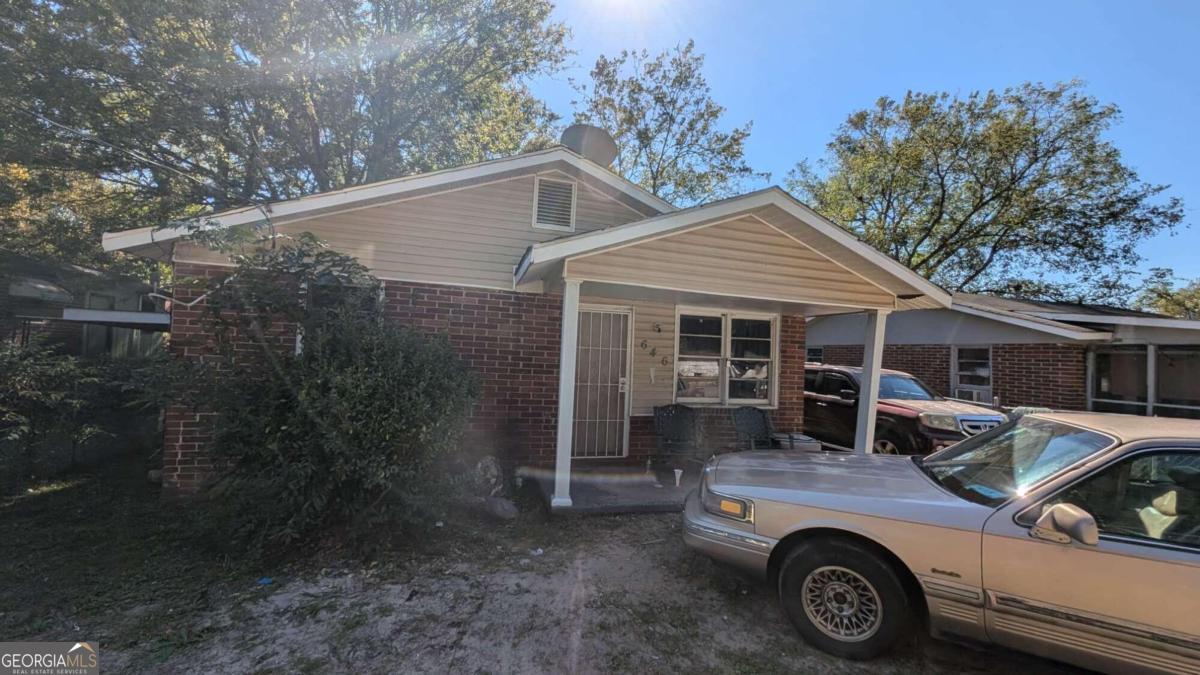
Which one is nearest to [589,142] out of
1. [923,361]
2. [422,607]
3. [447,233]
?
[447,233]

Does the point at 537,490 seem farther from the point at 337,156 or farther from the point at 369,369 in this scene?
the point at 337,156

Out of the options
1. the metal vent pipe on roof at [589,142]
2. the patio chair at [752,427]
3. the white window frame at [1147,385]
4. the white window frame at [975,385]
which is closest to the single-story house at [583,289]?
the patio chair at [752,427]

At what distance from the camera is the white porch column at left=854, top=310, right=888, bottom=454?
6164 millimetres

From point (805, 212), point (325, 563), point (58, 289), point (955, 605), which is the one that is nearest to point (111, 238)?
point (325, 563)

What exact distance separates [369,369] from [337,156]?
11.0 m

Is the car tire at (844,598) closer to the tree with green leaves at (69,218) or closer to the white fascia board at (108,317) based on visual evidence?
the white fascia board at (108,317)

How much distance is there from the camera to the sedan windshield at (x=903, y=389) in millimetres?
8453

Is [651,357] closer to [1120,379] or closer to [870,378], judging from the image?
[870,378]

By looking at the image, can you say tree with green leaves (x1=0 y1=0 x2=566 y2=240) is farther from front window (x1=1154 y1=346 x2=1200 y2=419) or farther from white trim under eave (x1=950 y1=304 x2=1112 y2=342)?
front window (x1=1154 y1=346 x2=1200 y2=419)

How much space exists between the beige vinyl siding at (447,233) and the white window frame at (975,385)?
10.3m

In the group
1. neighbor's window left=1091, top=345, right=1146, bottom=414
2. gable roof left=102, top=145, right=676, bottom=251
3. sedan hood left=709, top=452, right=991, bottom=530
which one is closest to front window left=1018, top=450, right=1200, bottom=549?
sedan hood left=709, top=452, right=991, bottom=530

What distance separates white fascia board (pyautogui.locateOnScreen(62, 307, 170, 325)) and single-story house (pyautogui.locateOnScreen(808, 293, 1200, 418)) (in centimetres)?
1523

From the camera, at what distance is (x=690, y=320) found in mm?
7406

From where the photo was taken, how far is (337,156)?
12.6 m
